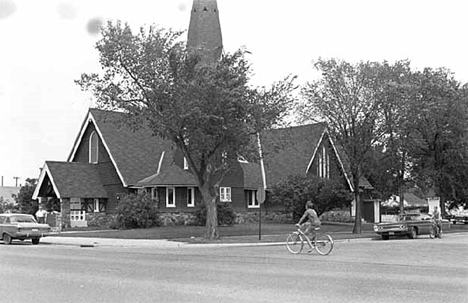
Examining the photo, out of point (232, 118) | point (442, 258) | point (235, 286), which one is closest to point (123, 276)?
point (235, 286)

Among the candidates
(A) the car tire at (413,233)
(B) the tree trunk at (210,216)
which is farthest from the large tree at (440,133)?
(B) the tree trunk at (210,216)

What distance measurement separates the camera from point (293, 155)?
178 ft

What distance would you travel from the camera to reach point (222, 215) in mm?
42906

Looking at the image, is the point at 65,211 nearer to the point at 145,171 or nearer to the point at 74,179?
the point at 74,179

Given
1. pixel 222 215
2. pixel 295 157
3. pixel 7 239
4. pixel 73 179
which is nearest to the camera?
pixel 7 239

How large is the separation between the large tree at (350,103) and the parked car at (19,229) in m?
16.6

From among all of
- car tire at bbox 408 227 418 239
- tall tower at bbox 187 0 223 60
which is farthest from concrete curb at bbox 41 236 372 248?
tall tower at bbox 187 0 223 60

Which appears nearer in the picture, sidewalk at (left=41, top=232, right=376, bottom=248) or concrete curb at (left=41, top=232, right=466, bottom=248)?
concrete curb at (left=41, top=232, right=466, bottom=248)

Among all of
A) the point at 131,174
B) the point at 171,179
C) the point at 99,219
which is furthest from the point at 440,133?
the point at 99,219

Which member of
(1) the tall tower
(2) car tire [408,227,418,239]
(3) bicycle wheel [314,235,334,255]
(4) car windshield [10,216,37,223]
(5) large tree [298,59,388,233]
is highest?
(1) the tall tower

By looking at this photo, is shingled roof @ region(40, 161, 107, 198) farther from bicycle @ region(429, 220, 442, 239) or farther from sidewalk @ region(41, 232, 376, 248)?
bicycle @ region(429, 220, 442, 239)

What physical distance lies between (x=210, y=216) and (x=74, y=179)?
16618 millimetres

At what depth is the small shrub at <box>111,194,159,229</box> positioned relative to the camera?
40.2 meters

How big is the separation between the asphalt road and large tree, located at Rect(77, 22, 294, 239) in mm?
10633
